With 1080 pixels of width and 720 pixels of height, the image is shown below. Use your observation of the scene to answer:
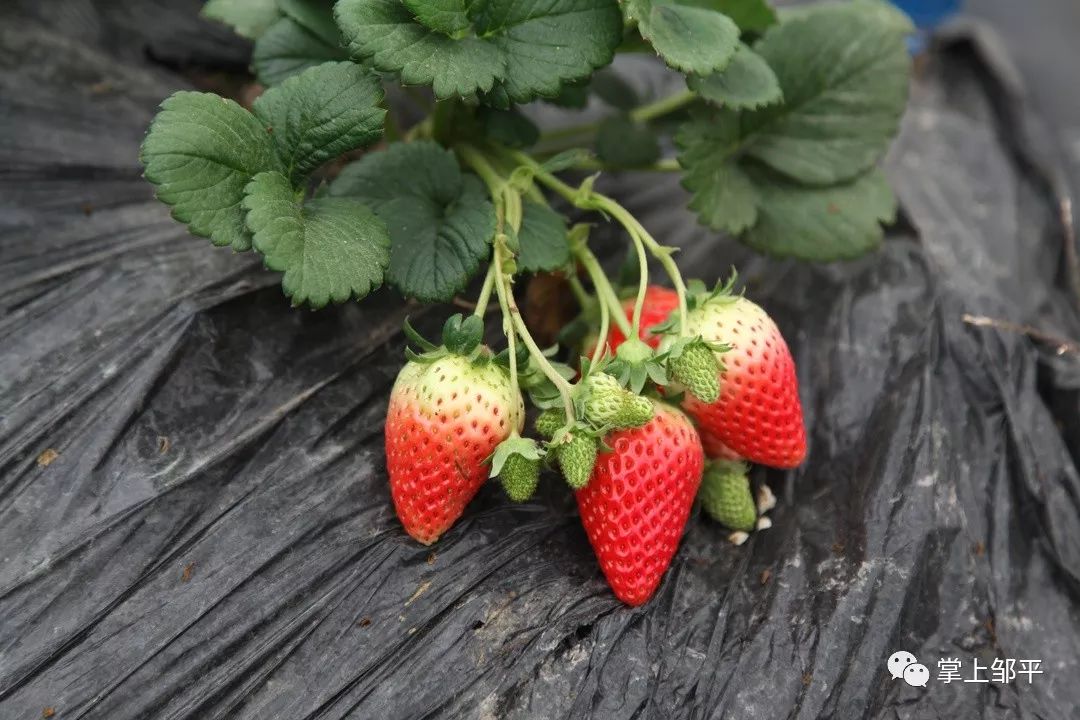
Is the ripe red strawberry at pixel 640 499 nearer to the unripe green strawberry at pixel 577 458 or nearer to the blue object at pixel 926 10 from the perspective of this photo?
the unripe green strawberry at pixel 577 458

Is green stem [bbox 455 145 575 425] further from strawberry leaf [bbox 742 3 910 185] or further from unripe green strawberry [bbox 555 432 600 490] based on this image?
strawberry leaf [bbox 742 3 910 185]

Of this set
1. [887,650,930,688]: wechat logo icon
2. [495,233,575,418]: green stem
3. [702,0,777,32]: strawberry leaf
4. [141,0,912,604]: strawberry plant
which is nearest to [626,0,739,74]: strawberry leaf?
[141,0,912,604]: strawberry plant

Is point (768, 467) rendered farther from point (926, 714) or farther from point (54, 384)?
point (54, 384)

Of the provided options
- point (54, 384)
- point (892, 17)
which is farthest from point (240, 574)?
point (892, 17)

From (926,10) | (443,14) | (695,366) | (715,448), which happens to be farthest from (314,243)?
(926,10)

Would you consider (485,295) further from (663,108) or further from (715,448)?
(663,108)

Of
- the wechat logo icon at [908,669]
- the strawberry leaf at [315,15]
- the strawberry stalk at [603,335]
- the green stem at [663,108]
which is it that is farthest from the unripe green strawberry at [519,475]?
the green stem at [663,108]
